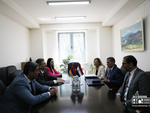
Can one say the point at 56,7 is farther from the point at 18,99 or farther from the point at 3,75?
the point at 18,99

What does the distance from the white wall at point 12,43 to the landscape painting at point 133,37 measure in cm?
416

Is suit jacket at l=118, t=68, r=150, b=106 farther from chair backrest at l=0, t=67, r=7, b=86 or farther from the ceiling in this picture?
chair backrest at l=0, t=67, r=7, b=86

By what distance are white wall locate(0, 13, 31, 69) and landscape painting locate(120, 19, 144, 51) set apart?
13.7 feet

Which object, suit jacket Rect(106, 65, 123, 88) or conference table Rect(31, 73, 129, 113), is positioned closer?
conference table Rect(31, 73, 129, 113)

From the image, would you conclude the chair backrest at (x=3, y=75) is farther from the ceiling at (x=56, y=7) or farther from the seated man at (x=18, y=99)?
the seated man at (x=18, y=99)

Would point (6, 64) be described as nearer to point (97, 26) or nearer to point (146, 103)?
point (146, 103)

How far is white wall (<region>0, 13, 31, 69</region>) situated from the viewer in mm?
3579

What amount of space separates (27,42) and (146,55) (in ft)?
16.3

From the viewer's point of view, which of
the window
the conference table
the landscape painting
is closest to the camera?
the conference table

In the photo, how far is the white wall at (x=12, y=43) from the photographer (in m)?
3.58

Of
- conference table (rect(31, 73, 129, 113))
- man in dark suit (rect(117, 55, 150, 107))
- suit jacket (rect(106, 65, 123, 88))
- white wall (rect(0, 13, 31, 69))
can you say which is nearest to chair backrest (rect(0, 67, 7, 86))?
white wall (rect(0, 13, 31, 69))

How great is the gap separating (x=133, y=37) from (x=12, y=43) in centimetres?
421

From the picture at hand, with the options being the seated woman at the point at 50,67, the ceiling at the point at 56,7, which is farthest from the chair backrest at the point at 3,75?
the ceiling at the point at 56,7

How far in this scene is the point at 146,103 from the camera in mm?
1528
